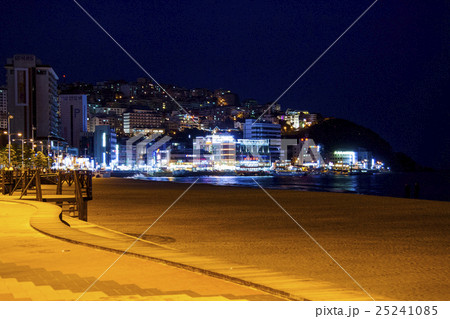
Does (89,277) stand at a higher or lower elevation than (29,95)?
lower

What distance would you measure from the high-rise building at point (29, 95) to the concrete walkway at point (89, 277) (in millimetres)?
140378

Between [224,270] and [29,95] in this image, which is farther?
[29,95]

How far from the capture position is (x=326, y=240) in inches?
532

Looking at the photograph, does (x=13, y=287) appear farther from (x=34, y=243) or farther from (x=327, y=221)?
(x=327, y=221)

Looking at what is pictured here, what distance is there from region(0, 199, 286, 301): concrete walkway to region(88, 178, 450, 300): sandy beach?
2382 mm

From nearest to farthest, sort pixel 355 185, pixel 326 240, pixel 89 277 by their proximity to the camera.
Answer: 1. pixel 89 277
2. pixel 326 240
3. pixel 355 185

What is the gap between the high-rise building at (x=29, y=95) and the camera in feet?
477

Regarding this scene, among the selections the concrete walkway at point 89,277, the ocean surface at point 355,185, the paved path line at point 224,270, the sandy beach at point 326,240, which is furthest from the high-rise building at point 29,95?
the concrete walkway at point 89,277

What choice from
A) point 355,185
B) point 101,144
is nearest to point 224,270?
point 355,185

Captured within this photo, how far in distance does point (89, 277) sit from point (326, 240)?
786 cm

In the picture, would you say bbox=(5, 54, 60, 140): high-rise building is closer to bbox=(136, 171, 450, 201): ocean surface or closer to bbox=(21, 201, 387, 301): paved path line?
bbox=(136, 171, 450, 201): ocean surface

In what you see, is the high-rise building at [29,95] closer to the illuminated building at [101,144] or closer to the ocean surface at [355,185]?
the illuminated building at [101,144]

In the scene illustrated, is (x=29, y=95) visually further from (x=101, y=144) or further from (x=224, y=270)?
(x=224, y=270)

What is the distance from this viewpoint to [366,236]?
1456 cm
